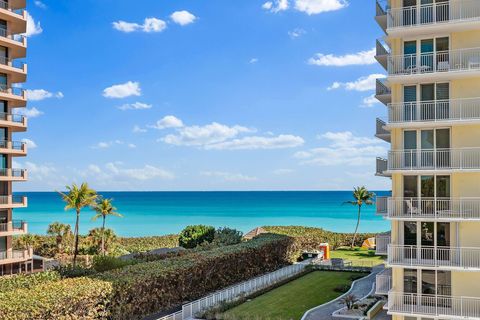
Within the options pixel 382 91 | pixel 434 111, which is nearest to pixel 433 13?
pixel 434 111

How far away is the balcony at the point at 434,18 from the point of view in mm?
24500

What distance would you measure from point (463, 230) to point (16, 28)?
132 feet

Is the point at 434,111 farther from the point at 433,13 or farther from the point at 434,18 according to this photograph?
the point at 433,13

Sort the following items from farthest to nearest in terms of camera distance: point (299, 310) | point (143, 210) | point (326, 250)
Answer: point (143, 210) < point (326, 250) < point (299, 310)

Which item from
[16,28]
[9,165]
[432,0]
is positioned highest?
[16,28]

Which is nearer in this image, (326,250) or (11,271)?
(11,271)

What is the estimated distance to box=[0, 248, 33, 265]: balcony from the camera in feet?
140

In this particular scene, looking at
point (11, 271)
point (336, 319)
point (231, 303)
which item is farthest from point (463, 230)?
point (11, 271)

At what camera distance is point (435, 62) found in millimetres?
25203

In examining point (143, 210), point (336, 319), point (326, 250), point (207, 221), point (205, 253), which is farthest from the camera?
point (143, 210)

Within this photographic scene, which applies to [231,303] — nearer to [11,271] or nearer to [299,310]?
[299,310]

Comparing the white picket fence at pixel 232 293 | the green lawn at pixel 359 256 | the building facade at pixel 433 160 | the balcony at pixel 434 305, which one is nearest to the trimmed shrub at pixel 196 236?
the white picket fence at pixel 232 293

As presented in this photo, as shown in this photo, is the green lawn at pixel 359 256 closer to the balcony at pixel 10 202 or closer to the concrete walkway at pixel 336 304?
the concrete walkway at pixel 336 304

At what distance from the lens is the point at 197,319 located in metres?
29.0
